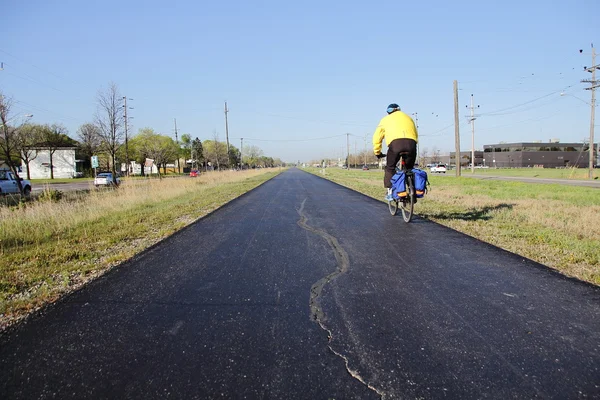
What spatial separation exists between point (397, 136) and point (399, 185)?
1.15 m

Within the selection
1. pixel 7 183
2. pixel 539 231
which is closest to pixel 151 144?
pixel 7 183

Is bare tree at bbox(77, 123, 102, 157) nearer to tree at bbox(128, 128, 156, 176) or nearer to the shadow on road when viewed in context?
tree at bbox(128, 128, 156, 176)

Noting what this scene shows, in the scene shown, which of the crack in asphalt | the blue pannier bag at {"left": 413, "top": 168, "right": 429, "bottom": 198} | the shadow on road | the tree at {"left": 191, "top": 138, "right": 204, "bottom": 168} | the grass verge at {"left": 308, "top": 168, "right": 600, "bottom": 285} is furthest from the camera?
the tree at {"left": 191, "top": 138, "right": 204, "bottom": 168}

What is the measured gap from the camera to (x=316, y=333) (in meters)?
2.93

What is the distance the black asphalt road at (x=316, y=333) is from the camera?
7.36 ft

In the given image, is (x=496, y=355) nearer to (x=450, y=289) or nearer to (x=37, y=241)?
(x=450, y=289)

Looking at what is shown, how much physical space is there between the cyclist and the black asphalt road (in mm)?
3098

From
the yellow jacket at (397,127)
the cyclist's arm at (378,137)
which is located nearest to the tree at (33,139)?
the cyclist's arm at (378,137)

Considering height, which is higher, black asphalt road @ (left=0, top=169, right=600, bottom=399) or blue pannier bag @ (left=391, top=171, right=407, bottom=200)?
blue pannier bag @ (left=391, top=171, right=407, bottom=200)

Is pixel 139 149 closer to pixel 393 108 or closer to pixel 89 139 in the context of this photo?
pixel 89 139

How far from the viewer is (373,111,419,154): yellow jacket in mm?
7727

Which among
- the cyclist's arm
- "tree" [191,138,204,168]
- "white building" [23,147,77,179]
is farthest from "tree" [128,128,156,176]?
the cyclist's arm

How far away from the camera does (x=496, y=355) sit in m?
2.58

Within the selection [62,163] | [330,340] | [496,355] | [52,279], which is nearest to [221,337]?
[330,340]
